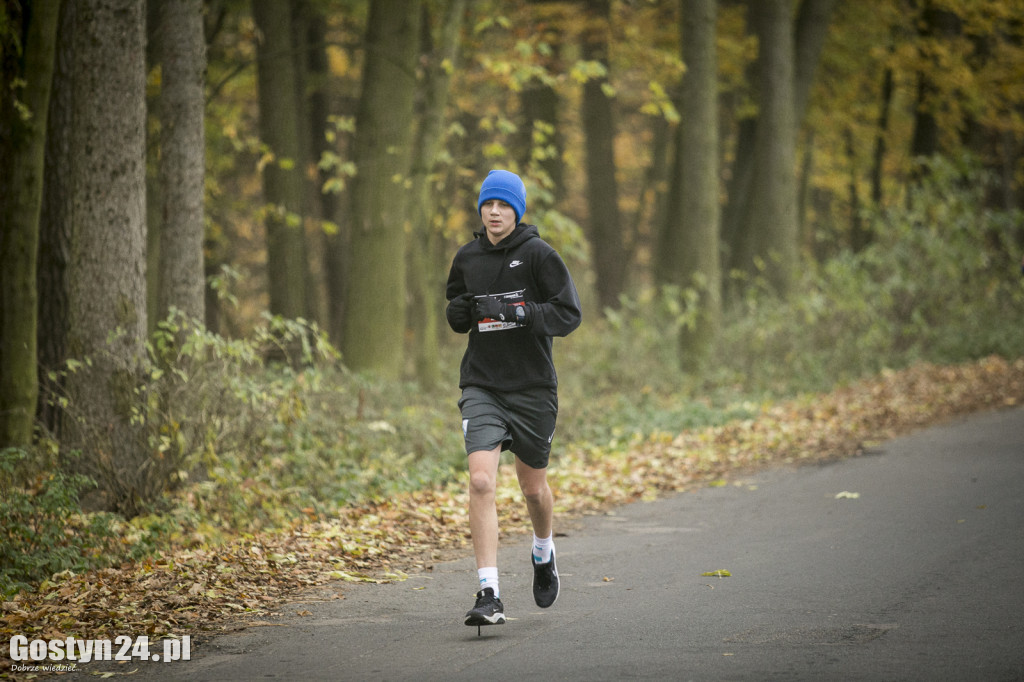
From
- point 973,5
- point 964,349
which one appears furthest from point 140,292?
point 973,5

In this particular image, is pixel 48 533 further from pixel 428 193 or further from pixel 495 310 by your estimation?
pixel 428 193

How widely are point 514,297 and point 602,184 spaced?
20382mm

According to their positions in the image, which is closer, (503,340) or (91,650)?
(91,650)

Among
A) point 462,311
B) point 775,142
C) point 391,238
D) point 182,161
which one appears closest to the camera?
point 462,311

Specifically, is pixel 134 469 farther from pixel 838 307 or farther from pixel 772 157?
pixel 772 157

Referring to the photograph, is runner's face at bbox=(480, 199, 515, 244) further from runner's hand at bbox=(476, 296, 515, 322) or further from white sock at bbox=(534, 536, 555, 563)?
white sock at bbox=(534, 536, 555, 563)

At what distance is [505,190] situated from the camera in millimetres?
5746

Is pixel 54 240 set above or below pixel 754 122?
below

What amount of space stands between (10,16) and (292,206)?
749cm

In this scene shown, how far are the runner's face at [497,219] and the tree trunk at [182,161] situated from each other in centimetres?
509

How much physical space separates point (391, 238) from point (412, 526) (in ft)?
25.4

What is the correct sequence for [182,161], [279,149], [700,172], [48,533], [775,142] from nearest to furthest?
[48,533] < [182,161] < [279,149] < [700,172] < [775,142]

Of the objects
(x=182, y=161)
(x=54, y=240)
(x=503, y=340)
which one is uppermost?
(x=182, y=161)

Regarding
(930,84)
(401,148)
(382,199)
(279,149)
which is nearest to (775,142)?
(930,84)
